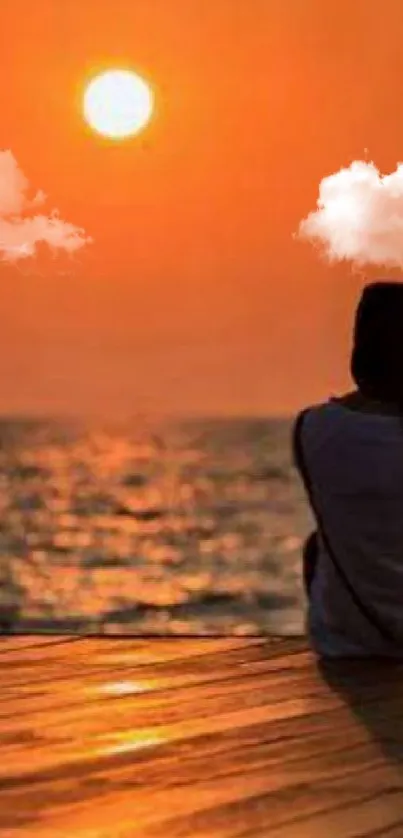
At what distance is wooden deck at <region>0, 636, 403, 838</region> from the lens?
154 centimetres

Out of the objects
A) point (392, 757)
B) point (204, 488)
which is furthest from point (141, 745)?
point (204, 488)

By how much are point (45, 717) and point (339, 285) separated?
1.55m

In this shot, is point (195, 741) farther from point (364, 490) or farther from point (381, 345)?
point (381, 345)

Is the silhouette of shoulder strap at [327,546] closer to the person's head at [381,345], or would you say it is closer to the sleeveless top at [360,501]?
the sleeveless top at [360,501]

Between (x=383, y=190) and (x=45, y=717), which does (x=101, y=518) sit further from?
(x=45, y=717)

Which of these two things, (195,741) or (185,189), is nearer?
(195,741)

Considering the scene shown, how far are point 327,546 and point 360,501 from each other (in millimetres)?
95

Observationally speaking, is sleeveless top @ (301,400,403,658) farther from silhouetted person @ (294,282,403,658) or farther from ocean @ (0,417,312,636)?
ocean @ (0,417,312,636)

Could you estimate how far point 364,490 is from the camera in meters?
2.15

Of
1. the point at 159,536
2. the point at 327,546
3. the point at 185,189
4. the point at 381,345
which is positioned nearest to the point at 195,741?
the point at 327,546

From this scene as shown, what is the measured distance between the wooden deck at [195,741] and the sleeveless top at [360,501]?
0.12 m

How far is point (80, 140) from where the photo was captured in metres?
3.19

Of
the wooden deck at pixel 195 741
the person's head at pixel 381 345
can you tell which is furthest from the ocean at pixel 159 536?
the person's head at pixel 381 345

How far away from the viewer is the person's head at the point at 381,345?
2.20 metres
